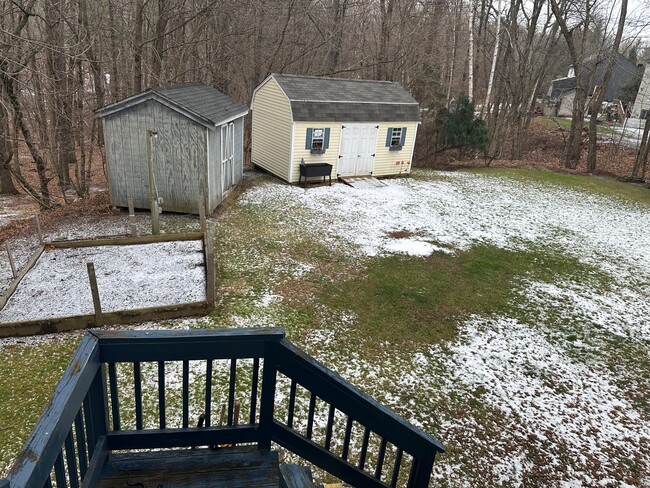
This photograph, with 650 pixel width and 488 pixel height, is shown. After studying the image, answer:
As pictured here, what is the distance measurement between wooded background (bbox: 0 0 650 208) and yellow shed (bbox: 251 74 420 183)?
9.88 feet

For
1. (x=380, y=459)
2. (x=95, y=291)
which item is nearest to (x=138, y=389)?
(x=380, y=459)

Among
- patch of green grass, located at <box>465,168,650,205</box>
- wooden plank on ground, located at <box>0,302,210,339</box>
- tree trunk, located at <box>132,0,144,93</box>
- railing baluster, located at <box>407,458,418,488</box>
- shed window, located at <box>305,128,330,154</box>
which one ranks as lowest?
wooden plank on ground, located at <box>0,302,210,339</box>

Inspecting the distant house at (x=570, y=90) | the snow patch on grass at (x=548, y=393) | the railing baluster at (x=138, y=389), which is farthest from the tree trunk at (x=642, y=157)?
the distant house at (x=570, y=90)

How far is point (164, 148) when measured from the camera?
10.6 metres

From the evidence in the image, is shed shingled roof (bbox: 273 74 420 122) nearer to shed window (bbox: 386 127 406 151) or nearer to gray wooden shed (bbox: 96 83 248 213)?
shed window (bbox: 386 127 406 151)

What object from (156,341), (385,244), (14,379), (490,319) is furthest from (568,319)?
(14,379)

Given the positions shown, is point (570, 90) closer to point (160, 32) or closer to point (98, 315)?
point (160, 32)

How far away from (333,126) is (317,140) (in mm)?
789

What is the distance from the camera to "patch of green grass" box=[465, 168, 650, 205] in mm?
16859

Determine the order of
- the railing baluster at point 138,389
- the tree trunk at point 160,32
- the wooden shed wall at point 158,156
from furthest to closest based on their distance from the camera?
the tree trunk at point 160,32 → the wooden shed wall at point 158,156 → the railing baluster at point 138,389

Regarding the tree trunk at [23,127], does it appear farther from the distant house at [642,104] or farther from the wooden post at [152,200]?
the distant house at [642,104]

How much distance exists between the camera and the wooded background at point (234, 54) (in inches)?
499

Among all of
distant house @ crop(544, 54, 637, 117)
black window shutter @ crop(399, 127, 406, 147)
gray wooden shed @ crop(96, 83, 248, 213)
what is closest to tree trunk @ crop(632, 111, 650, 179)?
black window shutter @ crop(399, 127, 406, 147)

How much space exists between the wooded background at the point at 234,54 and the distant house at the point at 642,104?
438 inches
